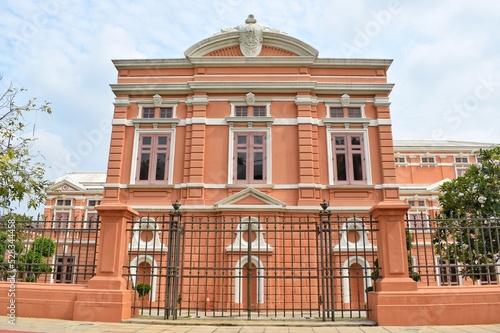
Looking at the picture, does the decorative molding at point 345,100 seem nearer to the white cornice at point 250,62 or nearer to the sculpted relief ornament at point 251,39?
the white cornice at point 250,62

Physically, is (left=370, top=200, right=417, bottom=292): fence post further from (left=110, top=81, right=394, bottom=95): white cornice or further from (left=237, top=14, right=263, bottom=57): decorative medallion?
(left=237, top=14, right=263, bottom=57): decorative medallion

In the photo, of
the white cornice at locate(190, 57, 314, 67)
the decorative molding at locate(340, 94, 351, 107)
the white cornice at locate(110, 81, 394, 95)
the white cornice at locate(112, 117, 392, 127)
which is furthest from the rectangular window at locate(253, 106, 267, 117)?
the decorative molding at locate(340, 94, 351, 107)

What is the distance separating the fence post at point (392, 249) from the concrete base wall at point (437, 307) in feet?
0.59

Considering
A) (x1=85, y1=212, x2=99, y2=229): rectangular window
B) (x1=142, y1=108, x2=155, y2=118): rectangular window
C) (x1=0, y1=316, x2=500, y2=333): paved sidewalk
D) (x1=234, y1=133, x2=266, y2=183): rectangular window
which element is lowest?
(x1=0, y1=316, x2=500, y2=333): paved sidewalk

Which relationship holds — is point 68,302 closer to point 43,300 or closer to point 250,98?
point 43,300

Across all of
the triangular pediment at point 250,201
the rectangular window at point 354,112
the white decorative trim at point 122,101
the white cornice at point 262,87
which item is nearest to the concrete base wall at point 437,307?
the triangular pediment at point 250,201

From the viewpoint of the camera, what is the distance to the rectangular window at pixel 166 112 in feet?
52.7

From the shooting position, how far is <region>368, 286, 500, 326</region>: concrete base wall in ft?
24.8

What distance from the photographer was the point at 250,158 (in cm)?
1535

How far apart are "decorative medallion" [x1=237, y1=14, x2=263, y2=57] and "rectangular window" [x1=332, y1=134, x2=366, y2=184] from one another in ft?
15.7

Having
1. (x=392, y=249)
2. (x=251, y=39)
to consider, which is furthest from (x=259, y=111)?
(x=392, y=249)

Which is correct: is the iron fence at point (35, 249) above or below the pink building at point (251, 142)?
below

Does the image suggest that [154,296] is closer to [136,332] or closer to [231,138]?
[231,138]

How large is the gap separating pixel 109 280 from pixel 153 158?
7945 mm
